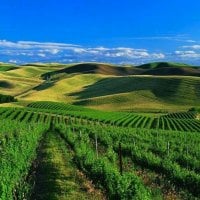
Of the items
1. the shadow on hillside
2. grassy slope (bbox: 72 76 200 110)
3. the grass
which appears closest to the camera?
the grass

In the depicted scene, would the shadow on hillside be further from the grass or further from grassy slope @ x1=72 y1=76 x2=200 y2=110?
the grass

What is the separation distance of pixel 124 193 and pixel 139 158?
12677 mm

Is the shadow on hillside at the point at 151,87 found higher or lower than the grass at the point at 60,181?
lower

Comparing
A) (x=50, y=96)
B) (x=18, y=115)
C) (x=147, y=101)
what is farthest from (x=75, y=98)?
(x=18, y=115)

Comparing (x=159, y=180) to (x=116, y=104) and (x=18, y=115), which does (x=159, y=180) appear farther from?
(x=116, y=104)

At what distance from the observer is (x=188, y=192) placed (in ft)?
70.1

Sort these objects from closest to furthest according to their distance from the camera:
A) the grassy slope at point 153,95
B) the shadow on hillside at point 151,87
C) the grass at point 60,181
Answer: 1. the grass at point 60,181
2. the grassy slope at point 153,95
3. the shadow on hillside at point 151,87

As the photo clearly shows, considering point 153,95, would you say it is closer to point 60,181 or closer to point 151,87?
point 151,87

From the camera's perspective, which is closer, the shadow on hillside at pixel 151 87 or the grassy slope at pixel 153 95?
the grassy slope at pixel 153 95

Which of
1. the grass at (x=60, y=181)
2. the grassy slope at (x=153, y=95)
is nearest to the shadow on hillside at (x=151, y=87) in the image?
the grassy slope at (x=153, y=95)

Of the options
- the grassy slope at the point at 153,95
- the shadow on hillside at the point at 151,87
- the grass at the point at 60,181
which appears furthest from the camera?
the shadow on hillside at the point at 151,87

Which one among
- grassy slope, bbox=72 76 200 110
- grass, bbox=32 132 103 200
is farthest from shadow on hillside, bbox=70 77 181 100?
grass, bbox=32 132 103 200

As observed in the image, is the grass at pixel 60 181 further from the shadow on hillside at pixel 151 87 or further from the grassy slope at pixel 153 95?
the shadow on hillside at pixel 151 87

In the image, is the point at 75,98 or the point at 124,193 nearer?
the point at 124,193
